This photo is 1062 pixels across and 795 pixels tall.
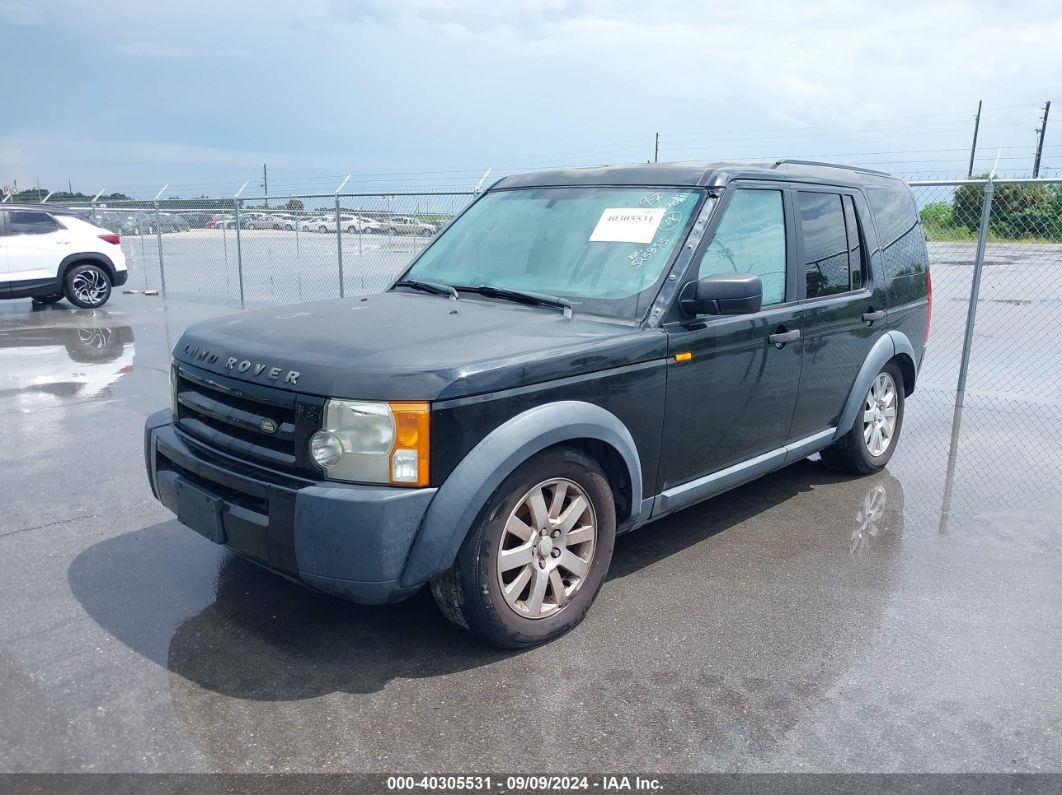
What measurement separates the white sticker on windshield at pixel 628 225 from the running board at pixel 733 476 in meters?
1.20

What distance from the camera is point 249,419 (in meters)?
3.45

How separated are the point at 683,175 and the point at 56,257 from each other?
13228 millimetres

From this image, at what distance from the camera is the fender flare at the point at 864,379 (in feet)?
17.8

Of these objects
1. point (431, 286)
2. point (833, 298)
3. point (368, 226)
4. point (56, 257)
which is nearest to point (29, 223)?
point (56, 257)

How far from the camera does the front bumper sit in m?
3.09

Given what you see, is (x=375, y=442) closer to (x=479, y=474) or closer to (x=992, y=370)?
(x=479, y=474)

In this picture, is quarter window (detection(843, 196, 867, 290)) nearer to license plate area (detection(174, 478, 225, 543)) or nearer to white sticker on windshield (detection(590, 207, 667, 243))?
white sticker on windshield (detection(590, 207, 667, 243))

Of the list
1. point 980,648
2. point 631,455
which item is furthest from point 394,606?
point 980,648

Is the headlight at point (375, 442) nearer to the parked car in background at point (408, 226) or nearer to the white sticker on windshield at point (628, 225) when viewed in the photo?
the white sticker on windshield at point (628, 225)

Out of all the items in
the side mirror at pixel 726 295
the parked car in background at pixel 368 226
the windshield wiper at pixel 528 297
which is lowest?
the parked car in background at pixel 368 226

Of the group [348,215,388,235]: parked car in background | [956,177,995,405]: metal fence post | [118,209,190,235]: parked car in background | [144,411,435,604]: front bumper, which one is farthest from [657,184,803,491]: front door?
[118,209,190,235]: parked car in background

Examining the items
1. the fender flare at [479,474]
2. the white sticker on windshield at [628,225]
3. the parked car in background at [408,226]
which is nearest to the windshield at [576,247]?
the white sticker on windshield at [628,225]

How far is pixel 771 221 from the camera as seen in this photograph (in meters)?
4.69

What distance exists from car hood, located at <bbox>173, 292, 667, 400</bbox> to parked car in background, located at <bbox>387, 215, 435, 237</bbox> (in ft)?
22.2
